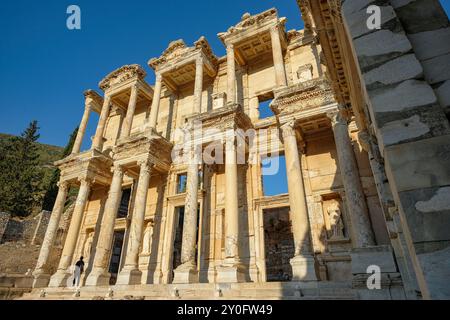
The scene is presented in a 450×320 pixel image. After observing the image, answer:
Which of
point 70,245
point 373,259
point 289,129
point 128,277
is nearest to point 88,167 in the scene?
point 70,245

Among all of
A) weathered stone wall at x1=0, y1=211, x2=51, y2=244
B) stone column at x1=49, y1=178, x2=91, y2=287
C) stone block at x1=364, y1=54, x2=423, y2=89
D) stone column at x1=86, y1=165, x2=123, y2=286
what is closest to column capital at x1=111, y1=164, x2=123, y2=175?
stone column at x1=86, y1=165, x2=123, y2=286

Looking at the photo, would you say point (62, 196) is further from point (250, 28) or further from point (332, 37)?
point (332, 37)

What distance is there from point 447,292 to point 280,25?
15938 mm

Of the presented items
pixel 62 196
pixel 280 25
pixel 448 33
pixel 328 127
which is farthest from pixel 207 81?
pixel 448 33

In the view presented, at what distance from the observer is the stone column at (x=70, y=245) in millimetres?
13656

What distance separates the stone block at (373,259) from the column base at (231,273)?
403cm

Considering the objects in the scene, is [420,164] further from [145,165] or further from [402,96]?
[145,165]

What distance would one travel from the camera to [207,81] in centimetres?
1855

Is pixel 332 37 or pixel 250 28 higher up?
pixel 250 28

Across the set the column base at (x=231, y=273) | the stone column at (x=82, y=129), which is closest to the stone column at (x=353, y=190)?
the column base at (x=231, y=273)

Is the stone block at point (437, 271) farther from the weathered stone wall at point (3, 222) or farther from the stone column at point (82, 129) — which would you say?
the weathered stone wall at point (3, 222)
